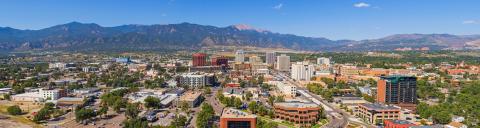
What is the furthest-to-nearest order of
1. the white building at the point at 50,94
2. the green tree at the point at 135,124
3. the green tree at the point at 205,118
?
the white building at the point at 50,94
the green tree at the point at 205,118
the green tree at the point at 135,124

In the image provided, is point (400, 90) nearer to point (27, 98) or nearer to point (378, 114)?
point (378, 114)

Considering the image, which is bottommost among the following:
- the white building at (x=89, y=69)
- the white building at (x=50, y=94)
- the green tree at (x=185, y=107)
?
the green tree at (x=185, y=107)

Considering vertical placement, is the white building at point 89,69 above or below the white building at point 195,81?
above

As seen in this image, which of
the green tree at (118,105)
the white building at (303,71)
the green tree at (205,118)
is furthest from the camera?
the white building at (303,71)

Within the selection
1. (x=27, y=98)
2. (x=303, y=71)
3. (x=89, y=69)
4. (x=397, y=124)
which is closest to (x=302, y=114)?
(x=397, y=124)

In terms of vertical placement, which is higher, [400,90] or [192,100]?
[400,90]

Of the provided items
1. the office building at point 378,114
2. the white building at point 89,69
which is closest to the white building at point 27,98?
the office building at point 378,114

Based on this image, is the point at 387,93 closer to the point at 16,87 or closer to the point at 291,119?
the point at 291,119

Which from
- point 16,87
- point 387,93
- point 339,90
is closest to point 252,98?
point 339,90

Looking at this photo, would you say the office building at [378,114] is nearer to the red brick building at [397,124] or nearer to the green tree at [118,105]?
the red brick building at [397,124]
